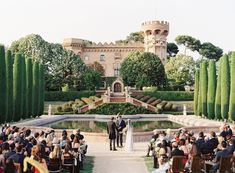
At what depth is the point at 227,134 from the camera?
13.1 metres

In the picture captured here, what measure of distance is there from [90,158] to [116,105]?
2457cm

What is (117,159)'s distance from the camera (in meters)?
13.3

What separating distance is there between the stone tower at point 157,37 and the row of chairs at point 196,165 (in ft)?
189

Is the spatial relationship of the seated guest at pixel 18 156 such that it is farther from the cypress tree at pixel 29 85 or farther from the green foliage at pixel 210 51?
the green foliage at pixel 210 51

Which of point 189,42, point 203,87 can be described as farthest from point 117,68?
point 203,87

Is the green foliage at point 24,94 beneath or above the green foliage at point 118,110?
above

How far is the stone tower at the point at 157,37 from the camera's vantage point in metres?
67.0

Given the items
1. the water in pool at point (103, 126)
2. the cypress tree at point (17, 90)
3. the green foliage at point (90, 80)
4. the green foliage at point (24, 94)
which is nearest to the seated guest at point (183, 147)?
the water in pool at point (103, 126)

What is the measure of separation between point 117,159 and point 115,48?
59.3 meters

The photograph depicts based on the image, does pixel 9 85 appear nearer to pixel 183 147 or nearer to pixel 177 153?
pixel 183 147

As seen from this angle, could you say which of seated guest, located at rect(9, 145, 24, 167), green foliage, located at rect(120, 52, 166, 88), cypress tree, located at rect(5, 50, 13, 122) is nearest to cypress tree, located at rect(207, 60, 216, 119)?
cypress tree, located at rect(5, 50, 13, 122)

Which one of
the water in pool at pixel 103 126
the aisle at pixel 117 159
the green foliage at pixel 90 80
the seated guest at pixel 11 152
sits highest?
the green foliage at pixel 90 80

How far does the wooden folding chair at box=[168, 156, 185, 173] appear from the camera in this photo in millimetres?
9055

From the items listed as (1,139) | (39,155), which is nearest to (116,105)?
(1,139)
